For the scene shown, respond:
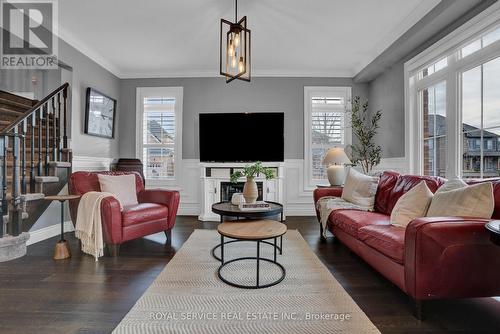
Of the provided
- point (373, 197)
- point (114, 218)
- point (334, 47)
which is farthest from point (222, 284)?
point (334, 47)

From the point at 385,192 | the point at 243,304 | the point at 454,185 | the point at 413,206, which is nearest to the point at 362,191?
the point at 385,192

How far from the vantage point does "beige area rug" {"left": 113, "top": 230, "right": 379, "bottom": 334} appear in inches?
57.9

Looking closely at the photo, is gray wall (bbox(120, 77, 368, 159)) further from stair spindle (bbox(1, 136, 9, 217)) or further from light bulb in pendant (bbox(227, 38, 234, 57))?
stair spindle (bbox(1, 136, 9, 217))

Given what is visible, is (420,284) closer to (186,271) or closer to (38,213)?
(186,271)

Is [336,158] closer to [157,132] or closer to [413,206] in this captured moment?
[413,206]

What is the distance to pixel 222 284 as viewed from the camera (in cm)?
197

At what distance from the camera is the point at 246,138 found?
4.37 meters

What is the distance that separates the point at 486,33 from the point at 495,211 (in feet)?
5.64

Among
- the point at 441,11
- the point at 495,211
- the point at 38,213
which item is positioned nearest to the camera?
the point at 495,211

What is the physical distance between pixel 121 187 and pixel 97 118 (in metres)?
1.60

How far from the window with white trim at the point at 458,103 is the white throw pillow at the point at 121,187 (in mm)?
3703

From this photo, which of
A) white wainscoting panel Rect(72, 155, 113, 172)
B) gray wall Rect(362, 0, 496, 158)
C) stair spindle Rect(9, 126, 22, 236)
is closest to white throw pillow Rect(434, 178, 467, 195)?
gray wall Rect(362, 0, 496, 158)

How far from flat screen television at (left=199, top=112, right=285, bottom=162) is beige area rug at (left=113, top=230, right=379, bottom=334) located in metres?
2.25

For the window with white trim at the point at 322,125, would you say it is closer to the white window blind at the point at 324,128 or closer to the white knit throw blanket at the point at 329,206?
the white window blind at the point at 324,128
